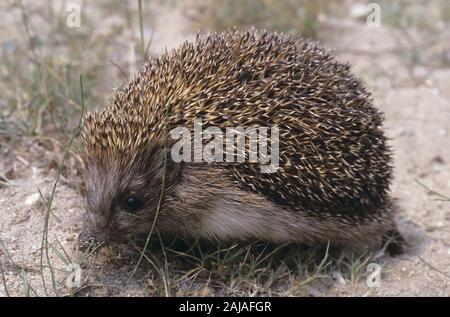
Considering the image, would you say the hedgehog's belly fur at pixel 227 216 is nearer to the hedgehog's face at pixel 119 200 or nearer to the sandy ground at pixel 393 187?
the hedgehog's face at pixel 119 200

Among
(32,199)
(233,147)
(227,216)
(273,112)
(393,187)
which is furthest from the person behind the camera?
(393,187)

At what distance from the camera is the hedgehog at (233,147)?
4.04 meters

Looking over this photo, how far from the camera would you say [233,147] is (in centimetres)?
400

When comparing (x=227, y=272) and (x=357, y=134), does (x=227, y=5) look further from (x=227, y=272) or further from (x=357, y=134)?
(x=227, y=272)

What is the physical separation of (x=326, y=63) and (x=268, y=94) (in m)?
0.61

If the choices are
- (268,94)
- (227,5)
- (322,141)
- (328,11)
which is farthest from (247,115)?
(328,11)

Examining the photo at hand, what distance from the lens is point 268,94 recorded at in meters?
4.12

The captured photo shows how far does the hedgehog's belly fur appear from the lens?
4133 mm

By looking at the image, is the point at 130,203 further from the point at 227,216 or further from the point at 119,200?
the point at 227,216

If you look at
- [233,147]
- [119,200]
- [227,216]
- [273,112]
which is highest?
[273,112]

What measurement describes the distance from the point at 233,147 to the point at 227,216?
19.4 inches

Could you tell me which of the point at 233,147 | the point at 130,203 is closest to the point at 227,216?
the point at 233,147

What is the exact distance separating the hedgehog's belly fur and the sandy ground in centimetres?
42

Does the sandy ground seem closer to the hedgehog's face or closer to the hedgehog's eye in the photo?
the hedgehog's face
